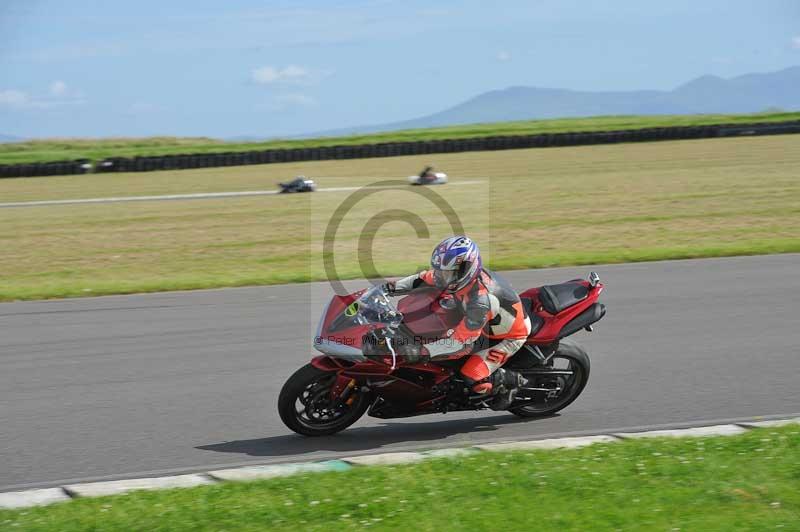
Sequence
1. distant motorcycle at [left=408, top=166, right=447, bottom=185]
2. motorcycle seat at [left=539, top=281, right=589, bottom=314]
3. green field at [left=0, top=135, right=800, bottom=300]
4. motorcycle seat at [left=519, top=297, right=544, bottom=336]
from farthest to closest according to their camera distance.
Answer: distant motorcycle at [left=408, top=166, right=447, bottom=185] < green field at [left=0, top=135, right=800, bottom=300] < motorcycle seat at [left=539, top=281, right=589, bottom=314] < motorcycle seat at [left=519, top=297, right=544, bottom=336]

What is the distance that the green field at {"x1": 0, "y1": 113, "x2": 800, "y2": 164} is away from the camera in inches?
2160

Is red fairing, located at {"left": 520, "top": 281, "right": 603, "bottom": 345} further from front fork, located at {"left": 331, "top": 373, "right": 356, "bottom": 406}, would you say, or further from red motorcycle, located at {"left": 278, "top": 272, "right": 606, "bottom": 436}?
front fork, located at {"left": 331, "top": 373, "right": 356, "bottom": 406}

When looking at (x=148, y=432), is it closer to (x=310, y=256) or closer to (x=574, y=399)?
(x=574, y=399)

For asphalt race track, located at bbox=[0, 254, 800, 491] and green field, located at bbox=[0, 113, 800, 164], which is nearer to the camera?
asphalt race track, located at bbox=[0, 254, 800, 491]

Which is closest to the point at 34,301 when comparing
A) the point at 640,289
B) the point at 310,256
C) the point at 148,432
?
the point at 310,256

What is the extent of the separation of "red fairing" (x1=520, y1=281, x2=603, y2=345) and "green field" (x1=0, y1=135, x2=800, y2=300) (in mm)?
6986

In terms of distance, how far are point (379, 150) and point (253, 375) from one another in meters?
40.2

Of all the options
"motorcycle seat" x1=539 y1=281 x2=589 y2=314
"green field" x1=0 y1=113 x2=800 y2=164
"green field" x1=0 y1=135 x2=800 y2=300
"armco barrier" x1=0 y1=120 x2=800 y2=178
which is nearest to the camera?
"motorcycle seat" x1=539 y1=281 x2=589 y2=314

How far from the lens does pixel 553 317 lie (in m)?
7.68

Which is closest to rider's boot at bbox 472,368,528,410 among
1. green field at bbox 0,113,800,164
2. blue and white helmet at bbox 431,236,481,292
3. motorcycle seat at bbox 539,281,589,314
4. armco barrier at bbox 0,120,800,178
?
motorcycle seat at bbox 539,281,589,314

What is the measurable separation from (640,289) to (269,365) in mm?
5753

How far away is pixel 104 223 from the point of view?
24359 millimetres

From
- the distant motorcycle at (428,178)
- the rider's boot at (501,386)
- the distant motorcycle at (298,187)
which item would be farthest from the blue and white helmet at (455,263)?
the distant motorcycle at (298,187)

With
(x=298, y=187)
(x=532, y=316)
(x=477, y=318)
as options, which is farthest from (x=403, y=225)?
(x=477, y=318)
